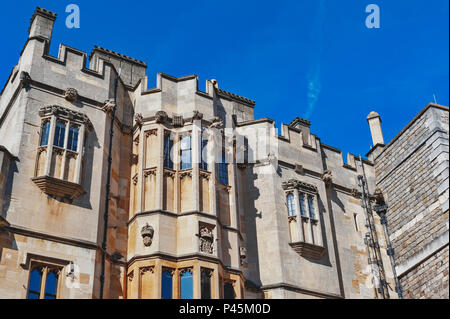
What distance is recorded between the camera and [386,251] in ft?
83.5

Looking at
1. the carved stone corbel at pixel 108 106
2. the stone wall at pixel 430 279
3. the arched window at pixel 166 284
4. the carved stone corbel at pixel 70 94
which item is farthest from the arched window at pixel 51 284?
the stone wall at pixel 430 279

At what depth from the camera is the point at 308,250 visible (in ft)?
75.5

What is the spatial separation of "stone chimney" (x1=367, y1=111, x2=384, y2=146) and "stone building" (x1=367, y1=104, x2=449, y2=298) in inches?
54.6

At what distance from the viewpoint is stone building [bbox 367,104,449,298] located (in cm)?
2198

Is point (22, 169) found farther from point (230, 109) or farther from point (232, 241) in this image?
point (230, 109)

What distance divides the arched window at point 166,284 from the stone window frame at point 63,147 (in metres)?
3.59

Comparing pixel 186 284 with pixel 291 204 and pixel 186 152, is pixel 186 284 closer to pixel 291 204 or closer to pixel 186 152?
pixel 186 152

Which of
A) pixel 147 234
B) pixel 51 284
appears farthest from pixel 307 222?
pixel 51 284

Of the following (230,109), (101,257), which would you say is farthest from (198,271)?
(230,109)

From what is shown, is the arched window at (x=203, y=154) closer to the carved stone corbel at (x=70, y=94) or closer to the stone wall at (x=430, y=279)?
the carved stone corbel at (x=70, y=94)

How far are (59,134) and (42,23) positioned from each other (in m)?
4.88

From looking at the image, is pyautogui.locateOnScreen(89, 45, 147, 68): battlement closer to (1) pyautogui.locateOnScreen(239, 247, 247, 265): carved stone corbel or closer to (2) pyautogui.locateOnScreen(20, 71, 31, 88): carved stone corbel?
(2) pyautogui.locateOnScreen(20, 71, 31, 88): carved stone corbel

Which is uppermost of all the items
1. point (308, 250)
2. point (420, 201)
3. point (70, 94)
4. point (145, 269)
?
point (70, 94)

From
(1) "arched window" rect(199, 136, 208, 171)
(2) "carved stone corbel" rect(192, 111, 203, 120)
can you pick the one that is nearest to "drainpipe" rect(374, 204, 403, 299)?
(1) "arched window" rect(199, 136, 208, 171)
